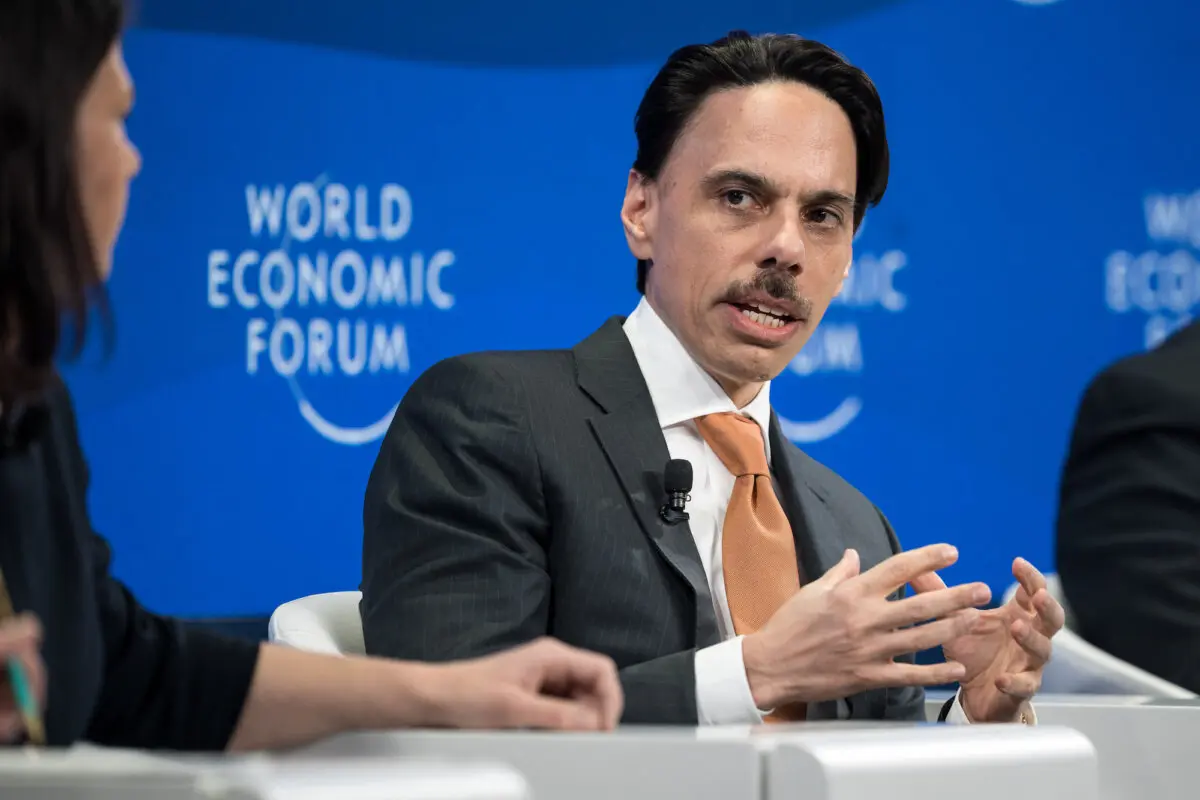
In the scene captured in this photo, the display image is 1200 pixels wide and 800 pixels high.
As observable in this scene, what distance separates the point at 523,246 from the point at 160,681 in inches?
78.7

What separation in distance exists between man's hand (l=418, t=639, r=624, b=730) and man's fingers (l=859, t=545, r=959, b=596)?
1.59 feet

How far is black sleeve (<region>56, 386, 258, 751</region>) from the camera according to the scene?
1.29 metres

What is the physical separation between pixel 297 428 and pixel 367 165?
574 mm

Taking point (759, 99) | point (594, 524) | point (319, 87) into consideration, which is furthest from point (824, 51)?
point (319, 87)

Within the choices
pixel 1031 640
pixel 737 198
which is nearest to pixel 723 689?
pixel 1031 640

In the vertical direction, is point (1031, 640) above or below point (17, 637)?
below

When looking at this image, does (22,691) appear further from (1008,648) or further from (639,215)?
(639,215)

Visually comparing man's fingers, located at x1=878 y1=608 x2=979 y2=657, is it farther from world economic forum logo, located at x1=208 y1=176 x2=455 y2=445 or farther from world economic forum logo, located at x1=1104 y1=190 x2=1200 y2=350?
world economic forum logo, located at x1=1104 y1=190 x2=1200 y2=350

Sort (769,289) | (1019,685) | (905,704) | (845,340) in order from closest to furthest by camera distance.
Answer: (1019,685) → (905,704) → (769,289) → (845,340)

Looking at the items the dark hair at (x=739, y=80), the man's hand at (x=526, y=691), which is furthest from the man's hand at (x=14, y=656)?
the dark hair at (x=739, y=80)

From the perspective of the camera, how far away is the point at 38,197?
0.95 metres

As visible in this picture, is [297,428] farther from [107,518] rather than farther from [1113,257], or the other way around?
[1113,257]

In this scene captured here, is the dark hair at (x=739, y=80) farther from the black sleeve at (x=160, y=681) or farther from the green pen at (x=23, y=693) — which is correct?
the green pen at (x=23, y=693)

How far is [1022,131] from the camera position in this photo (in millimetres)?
3529
